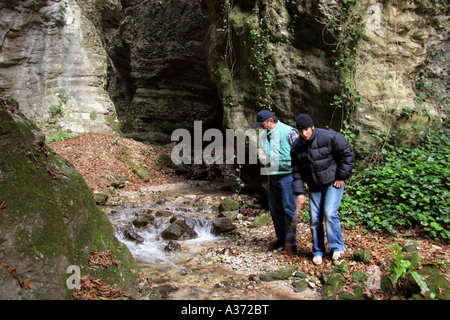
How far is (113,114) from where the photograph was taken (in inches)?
597

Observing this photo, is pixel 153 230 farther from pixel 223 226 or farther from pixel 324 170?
pixel 324 170

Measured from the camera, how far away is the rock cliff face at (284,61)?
20.4 feet

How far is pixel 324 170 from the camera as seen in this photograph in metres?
3.86

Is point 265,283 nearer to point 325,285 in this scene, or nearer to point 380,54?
point 325,285

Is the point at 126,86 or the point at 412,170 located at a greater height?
the point at 126,86

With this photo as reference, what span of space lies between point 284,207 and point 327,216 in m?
0.71

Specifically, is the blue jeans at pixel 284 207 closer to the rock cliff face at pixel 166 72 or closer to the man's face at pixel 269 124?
the man's face at pixel 269 124

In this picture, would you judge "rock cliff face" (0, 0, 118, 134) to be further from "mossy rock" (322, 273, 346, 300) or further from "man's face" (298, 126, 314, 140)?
"mossy rock" (322, 273, 346, 300)

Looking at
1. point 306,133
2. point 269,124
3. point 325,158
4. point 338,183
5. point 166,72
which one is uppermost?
point 166,72

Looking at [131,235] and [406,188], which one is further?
[131,235]

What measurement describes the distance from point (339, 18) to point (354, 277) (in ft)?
17.5

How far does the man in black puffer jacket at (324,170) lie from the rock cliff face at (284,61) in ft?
8.70

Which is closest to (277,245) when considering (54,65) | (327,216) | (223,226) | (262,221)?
(327,216)
